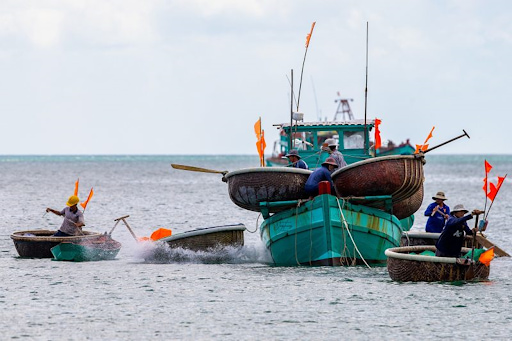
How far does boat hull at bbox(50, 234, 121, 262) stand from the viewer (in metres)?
22.2

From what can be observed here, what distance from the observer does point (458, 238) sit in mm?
17578

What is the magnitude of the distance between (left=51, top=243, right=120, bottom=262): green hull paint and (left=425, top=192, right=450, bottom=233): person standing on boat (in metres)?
7.64

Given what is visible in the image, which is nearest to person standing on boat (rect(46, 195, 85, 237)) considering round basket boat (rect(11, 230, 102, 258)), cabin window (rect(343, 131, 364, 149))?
round basket boat (rect(11, 230, 102, 258))

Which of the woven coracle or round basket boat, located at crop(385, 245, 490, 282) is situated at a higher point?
the woven coracle

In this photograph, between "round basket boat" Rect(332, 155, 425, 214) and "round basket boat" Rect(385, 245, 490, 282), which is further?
"round basket boat" Rect(332, 155, 425, 214)

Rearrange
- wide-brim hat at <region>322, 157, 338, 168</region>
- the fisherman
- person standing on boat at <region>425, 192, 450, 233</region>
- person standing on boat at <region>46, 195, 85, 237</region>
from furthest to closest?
1. person standing on boat at <region>46, 195, 85, 237</region>
2. the fisherman
3. person standing on boat at <region>425, 192, 450, 233</region>
4. wide-brim hat at <region>322, 157, 338, 168</region>

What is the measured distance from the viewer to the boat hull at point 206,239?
22188 mm

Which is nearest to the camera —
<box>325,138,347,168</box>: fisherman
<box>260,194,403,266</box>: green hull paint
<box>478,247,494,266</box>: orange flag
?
<box>478,247,494,266</box>: orange flag

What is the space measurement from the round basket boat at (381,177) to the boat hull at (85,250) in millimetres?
5978

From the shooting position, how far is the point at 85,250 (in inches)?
885

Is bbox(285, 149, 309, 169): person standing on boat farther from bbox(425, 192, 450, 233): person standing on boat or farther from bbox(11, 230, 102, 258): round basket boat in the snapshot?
bbox(11, 230, 102, 258): round basket boat

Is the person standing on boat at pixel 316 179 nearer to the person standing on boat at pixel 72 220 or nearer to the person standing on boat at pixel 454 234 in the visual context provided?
the person standing on boat at pixel 454 234

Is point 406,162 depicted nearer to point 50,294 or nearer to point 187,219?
point 50,294

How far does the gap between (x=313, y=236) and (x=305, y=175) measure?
1.30m
